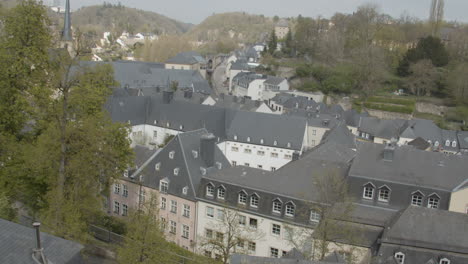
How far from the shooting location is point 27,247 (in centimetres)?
1001

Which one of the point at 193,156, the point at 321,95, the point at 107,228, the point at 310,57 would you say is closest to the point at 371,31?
the point at 310,57

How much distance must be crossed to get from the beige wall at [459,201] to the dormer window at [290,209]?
7.36 metres

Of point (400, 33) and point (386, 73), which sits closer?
point (386, 73)

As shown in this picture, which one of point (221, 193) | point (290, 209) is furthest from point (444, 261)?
point (221, 193)

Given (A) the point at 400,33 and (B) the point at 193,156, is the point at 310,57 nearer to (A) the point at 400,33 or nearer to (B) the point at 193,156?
(A) the point at 400,33

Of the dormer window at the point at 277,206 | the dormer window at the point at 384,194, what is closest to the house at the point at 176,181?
the dormer window at the point at 277,206

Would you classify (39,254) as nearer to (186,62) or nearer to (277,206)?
(277,206)

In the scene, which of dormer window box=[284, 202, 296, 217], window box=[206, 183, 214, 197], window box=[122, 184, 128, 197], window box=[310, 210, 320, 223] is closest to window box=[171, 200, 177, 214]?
window box=[206, 183, 214, 197]

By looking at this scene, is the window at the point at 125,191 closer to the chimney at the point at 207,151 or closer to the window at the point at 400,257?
the chimney at the point at 207,151

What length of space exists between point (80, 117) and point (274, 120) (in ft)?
78.3

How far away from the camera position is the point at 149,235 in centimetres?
1549

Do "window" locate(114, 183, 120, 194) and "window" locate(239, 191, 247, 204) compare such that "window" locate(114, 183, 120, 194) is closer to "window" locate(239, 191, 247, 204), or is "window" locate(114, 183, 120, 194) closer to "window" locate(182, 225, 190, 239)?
"window" locate(182, 225, 190, 239)

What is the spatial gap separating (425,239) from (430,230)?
46 centimetres

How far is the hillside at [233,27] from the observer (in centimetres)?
17250
